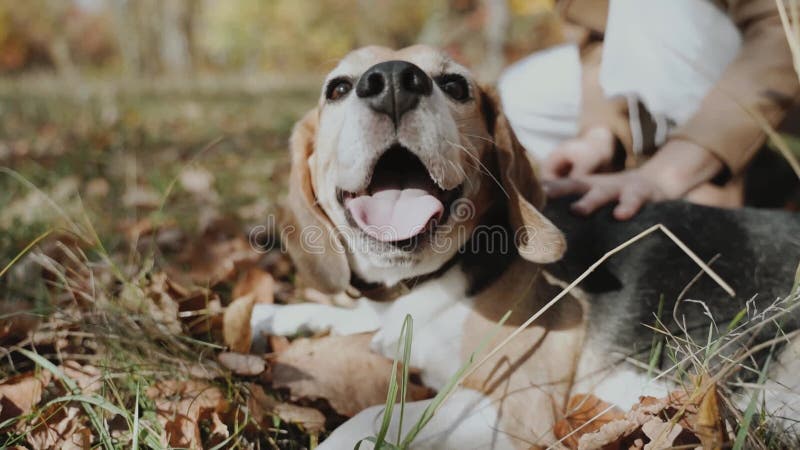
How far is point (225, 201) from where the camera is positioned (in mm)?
3893

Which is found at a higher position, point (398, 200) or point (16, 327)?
point (398, 200)

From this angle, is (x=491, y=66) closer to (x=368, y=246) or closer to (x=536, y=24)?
(x=536, y=24)

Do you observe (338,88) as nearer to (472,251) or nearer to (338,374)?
(472,251)

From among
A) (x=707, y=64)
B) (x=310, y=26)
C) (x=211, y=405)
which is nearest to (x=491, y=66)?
(x=707, y=64)

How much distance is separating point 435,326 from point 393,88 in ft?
2.65

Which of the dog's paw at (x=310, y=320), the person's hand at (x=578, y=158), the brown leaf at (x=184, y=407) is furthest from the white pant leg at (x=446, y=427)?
the person's hand at (x=578, y=158)

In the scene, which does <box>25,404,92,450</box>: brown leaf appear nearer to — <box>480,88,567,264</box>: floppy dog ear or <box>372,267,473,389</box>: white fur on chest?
<box>372,267,473,389</box>: white fur on chest

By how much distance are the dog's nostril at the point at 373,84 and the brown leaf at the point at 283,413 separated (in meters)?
0.95

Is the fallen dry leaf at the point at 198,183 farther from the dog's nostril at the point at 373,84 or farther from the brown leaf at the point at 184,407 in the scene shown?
the dog's nostril at the point at 373,84

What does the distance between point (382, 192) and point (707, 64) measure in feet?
7.32

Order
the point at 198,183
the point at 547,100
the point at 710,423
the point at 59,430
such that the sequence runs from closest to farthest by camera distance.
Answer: the point at 710,423 → the point at 59,430 → the point at 547,100 → the point at 198,183

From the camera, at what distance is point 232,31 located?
1138 inches

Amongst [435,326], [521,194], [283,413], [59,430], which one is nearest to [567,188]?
Answer: [521,194]

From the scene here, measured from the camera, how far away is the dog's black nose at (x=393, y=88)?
1.69 metres
